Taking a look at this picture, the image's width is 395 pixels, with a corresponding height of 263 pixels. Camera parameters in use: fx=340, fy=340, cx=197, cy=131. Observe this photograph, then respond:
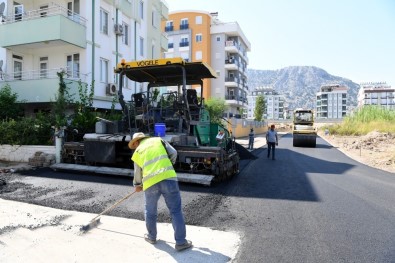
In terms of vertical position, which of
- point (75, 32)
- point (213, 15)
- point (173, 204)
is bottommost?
point (173, 204)

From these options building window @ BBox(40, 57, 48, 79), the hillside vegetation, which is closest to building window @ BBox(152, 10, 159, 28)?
building window @ BBox(40, 57, 48, 79)

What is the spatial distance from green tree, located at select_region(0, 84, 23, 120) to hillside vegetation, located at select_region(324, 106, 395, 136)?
2996 cm

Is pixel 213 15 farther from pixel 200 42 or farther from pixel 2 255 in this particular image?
pixel 2 255

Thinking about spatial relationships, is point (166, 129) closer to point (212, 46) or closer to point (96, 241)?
point (96, 241)

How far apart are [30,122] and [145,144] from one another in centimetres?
856

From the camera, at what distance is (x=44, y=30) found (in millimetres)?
15094

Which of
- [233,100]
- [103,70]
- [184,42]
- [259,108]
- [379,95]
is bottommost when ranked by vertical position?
[259,108]

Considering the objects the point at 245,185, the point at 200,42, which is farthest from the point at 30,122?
the point at 200,42

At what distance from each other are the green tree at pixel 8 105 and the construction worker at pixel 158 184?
1172 centimetres

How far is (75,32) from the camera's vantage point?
626 inches

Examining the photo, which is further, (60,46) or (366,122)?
(366,122)

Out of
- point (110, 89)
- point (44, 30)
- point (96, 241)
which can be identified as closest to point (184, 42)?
point (110, 89)

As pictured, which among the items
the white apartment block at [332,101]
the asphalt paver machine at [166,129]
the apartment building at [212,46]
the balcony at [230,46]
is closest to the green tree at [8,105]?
the asphalt paver machine at [166,129]

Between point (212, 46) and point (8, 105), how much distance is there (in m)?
38.6
